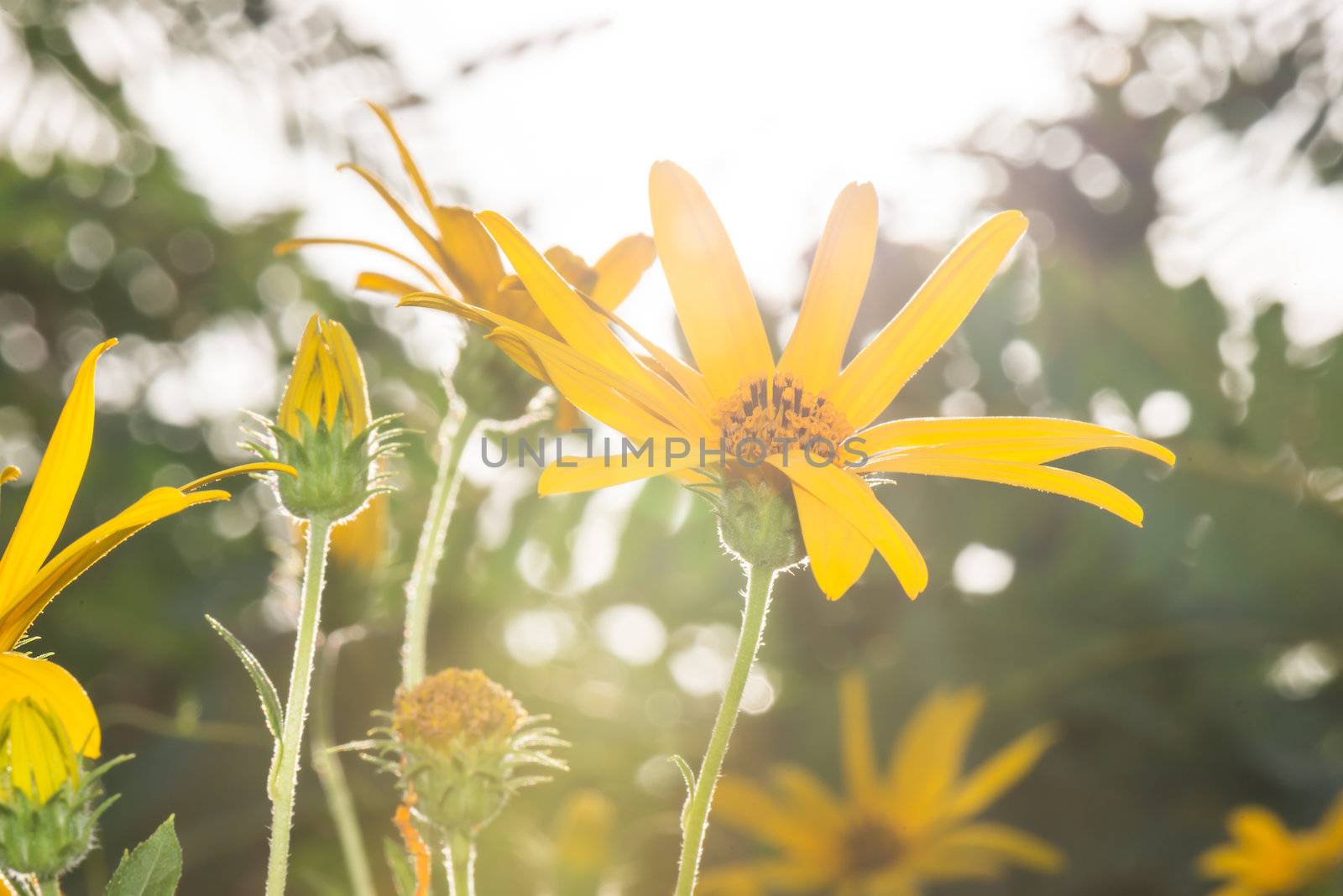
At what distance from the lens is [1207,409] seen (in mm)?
1959

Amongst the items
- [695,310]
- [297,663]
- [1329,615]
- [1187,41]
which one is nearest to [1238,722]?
[1329,615]

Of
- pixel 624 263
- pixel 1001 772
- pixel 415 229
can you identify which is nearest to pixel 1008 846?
pixel 1001 772

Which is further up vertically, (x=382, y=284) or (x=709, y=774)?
(x=382, y=284)

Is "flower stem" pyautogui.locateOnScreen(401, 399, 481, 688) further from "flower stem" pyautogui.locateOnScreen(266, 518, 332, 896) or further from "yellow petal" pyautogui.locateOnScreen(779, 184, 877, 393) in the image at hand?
"yellow petal" pyautogui.locateOnScreen(779, 184, 877, 393)

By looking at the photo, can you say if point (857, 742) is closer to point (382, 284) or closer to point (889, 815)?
point (889, 815)

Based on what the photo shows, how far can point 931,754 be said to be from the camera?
2230 millimetres

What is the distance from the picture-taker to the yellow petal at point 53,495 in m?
0.73

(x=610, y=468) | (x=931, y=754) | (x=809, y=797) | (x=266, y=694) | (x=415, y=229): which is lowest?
(x=266, y=694)

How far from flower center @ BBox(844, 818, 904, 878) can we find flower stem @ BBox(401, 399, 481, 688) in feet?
5.22

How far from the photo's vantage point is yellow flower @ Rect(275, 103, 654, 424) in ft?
3.19

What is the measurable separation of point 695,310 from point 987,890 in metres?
1.54

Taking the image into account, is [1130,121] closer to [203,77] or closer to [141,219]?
[203,77]

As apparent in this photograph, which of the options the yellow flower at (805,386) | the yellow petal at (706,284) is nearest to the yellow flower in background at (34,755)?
the yellow flower at (805,386)

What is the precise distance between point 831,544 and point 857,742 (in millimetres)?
1432
